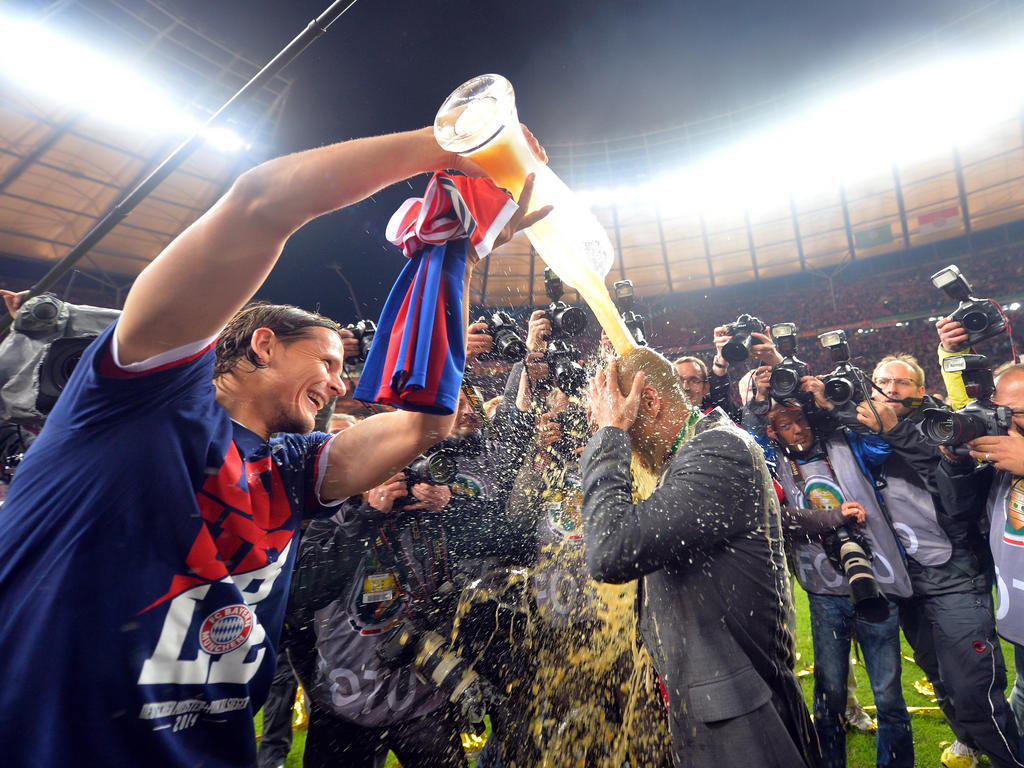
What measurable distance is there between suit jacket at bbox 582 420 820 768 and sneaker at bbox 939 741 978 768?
203cm

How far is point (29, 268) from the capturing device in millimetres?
12352

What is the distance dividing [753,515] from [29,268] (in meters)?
16.9

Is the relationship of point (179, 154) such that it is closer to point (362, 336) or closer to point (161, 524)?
point (362, 336)

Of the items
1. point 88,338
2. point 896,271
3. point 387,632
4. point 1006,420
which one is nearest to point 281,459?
point 88,338

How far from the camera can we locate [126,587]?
97 cm

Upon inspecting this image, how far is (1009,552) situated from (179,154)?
4.50 m

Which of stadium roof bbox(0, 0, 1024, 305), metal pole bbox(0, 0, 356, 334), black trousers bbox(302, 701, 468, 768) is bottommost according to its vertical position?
black trousers bbox(302, 701, 468, 768)

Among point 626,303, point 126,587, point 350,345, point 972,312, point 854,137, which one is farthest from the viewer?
point 854,137

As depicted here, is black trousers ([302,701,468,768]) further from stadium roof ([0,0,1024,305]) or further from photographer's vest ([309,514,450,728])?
stadium roof ([0,0,1024,305])

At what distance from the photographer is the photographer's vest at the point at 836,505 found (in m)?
2.90

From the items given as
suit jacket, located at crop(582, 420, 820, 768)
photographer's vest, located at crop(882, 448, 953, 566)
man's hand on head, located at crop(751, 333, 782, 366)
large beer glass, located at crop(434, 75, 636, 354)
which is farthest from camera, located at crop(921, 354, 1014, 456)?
large beer glass, located at crop(434, 75, 636, 354)

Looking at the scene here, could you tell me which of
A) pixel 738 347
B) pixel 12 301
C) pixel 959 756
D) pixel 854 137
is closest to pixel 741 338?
pixel 738 347

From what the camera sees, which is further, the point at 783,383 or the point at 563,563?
the point at 783,383

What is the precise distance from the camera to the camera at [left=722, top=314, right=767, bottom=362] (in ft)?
12.2
